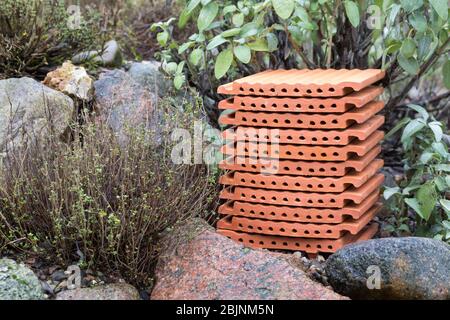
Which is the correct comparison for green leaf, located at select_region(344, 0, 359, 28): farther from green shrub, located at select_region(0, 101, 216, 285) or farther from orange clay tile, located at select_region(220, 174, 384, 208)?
green shrub, located at select_region(0, 101, 216, 285)

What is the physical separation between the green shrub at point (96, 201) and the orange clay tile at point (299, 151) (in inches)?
13.1

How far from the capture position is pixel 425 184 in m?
4.46

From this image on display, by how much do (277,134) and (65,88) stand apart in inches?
56.0

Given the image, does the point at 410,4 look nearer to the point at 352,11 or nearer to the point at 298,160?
the point at 352,11

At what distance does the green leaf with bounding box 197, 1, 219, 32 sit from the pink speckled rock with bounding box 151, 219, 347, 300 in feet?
4.13

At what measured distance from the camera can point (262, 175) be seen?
170 inches

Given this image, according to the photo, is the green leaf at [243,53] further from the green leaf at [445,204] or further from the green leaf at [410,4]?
the green leaf at [445,204]

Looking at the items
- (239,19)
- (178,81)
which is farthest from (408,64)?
(178,81)

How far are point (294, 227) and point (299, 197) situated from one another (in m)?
0.17

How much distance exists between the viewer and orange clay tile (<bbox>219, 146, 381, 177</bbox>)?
4234 millimetres

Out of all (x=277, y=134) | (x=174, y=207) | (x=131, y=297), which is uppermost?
(x=277, y=134)

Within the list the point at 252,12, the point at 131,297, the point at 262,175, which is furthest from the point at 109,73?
the point at 131,297

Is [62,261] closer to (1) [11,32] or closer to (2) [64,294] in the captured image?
(2) [64,294]

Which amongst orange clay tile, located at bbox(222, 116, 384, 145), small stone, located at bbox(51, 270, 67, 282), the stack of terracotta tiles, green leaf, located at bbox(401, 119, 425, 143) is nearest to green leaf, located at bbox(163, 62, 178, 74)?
the stack of terracotta tiles
